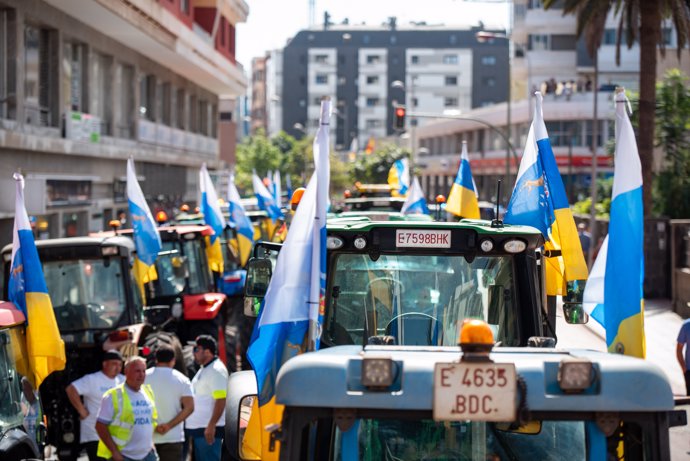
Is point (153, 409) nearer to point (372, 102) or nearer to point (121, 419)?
point (121, 419)

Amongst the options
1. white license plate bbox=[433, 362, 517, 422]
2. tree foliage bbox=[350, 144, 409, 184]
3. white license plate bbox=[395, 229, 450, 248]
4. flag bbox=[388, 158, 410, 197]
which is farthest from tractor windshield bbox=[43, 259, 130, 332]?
tree foliage bbox=[350, 144, 409, 184]

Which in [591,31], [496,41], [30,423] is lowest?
[30,423]

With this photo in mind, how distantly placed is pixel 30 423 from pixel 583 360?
5.50 meters

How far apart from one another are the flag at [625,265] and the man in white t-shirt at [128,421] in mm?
4572

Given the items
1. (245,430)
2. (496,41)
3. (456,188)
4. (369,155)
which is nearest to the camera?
(245,430)

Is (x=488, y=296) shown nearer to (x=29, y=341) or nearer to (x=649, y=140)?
(x=29, y=341)

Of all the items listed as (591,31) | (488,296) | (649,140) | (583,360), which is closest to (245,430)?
(488,296)

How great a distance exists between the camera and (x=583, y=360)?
15.3 feet

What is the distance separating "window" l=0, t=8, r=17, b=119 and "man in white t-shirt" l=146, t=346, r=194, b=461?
14.4m

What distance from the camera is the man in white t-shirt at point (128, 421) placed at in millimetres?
9531

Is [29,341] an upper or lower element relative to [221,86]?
lower

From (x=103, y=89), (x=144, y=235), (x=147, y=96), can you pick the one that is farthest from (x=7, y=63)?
(x=147, y=96)

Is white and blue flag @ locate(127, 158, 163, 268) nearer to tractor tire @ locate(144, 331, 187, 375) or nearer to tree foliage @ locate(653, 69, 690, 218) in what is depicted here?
tractor tire @ locate(144, 331, 187, 375)

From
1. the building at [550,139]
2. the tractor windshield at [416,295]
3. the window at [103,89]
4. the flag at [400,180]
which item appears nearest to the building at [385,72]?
the building at [550,139]
